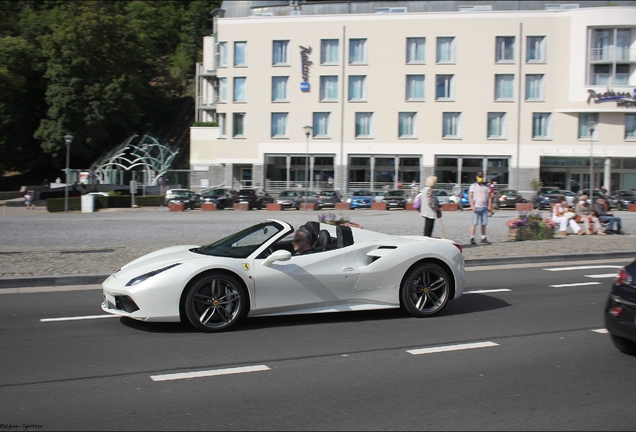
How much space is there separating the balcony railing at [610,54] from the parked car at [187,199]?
3389cm

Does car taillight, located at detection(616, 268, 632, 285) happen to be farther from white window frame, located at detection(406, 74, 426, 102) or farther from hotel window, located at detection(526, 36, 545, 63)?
hotel window, located at detection(526, 36, 545, 63)

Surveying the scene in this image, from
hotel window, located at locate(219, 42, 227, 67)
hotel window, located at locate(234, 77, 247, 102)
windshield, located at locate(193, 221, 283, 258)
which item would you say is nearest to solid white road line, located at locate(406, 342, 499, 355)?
windshield, located at locate(193, 221, 283, 258)

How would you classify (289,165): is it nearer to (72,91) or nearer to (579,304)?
(72,91)

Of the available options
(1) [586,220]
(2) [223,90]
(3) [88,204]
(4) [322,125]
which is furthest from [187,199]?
(1) [586,220]

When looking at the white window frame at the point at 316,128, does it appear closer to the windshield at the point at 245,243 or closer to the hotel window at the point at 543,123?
the hotel window at the point at 543,123

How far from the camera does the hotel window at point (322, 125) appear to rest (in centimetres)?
5544

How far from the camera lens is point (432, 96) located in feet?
177

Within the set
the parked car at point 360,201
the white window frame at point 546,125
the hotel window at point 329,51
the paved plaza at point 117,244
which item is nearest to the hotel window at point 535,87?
the white window frame at point 546,125

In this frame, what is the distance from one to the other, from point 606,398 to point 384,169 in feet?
165

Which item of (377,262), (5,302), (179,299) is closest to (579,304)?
(377,262)

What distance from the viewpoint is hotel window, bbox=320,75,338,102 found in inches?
2173

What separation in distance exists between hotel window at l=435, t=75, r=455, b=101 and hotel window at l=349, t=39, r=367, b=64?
255 inches

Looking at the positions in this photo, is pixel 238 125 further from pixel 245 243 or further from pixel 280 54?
pixel 245 243

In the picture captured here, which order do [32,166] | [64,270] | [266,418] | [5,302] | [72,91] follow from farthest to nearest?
[32,166] → [72,91] → [64,270] → [5,302] → [266,418]
